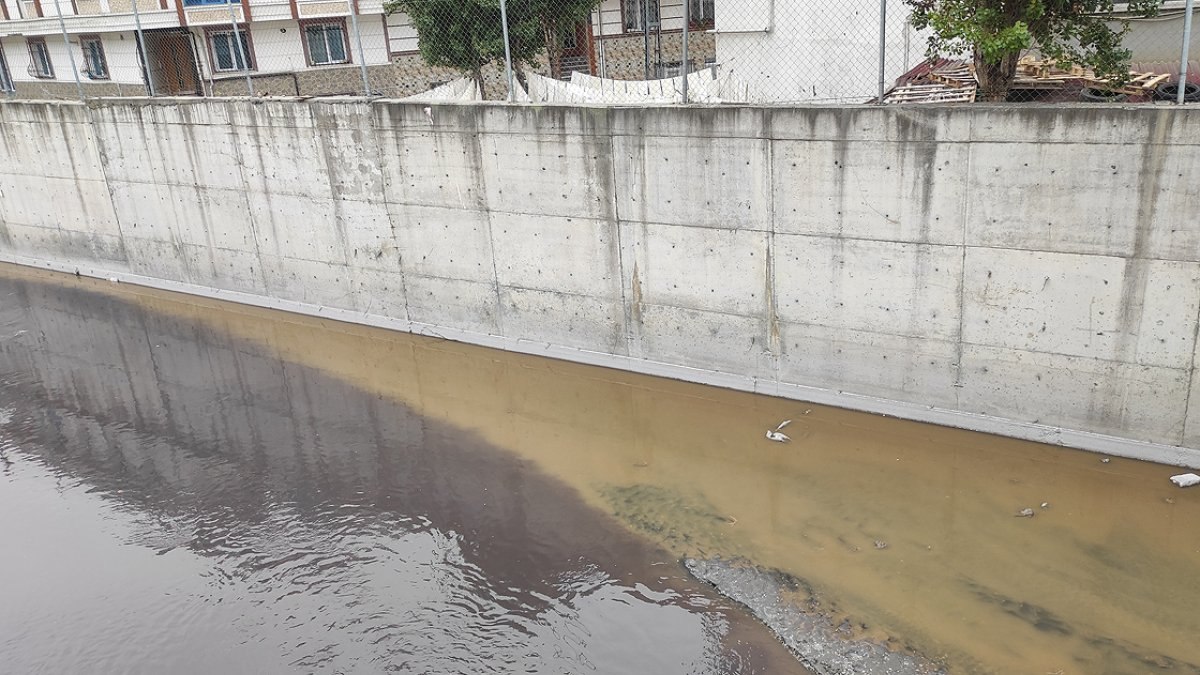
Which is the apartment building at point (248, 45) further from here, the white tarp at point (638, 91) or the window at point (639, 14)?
the white tarp at point (638, 91)

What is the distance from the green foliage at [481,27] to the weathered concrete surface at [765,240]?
3630 millimetres

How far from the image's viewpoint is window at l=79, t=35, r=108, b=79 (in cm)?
2573

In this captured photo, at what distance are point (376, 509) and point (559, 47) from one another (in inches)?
419

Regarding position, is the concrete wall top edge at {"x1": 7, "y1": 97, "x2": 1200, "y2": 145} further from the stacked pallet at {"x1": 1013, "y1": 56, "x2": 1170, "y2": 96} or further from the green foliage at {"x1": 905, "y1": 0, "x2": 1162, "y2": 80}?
the stacked pallet at {"x1": 1013, "y1": 56, "x2": 1170, "y2": 96}

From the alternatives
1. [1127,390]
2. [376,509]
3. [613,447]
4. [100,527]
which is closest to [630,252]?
[613,447]

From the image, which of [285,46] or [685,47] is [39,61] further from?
[685,47]

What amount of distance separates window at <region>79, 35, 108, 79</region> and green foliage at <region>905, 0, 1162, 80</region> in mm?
24750

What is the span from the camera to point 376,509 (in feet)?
30.0

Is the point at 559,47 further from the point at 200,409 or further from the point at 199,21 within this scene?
the point at 199,21

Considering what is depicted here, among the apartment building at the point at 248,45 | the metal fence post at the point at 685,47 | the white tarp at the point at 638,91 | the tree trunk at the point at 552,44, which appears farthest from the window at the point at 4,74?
A: the metal fence post at the point at 685,47

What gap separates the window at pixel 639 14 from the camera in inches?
846

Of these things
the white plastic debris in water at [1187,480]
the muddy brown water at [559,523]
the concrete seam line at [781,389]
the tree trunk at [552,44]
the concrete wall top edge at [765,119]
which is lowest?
the muddy brown water at [559,523]

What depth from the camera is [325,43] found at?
85.8 feet

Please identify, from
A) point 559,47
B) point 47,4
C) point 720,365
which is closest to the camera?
point 720,365
